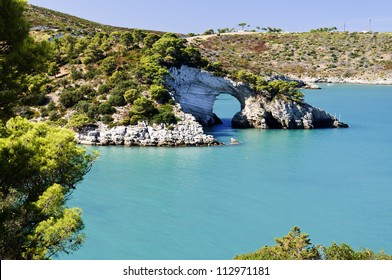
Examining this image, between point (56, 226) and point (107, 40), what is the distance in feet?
192

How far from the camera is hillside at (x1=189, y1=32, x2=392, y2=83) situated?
151 m

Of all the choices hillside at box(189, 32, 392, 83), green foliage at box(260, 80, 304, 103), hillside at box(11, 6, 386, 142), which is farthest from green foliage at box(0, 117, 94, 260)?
hillside at box(189, 32, 392, 83)

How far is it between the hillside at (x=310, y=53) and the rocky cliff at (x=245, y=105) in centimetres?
8180

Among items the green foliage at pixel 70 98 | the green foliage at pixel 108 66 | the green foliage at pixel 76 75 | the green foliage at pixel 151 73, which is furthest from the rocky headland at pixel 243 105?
the green foliage at pixel 76 75

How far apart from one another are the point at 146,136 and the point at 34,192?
109 feet

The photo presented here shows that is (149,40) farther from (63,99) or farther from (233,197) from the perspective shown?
(233,197)

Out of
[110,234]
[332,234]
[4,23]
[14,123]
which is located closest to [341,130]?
[332,234]

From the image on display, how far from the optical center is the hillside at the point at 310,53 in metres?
151

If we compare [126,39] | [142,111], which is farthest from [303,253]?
[126,39]

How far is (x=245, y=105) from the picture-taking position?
→ 63.9 m

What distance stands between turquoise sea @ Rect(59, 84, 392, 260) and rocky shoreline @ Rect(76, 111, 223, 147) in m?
1.81

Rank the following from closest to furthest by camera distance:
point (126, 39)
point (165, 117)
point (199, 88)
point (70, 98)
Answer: point (165, 117) → point (70, 98) → point (199, 88) → point (126, 39)

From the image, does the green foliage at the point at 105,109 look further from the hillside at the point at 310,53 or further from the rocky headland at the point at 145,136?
the hillside at the point at 310,53
